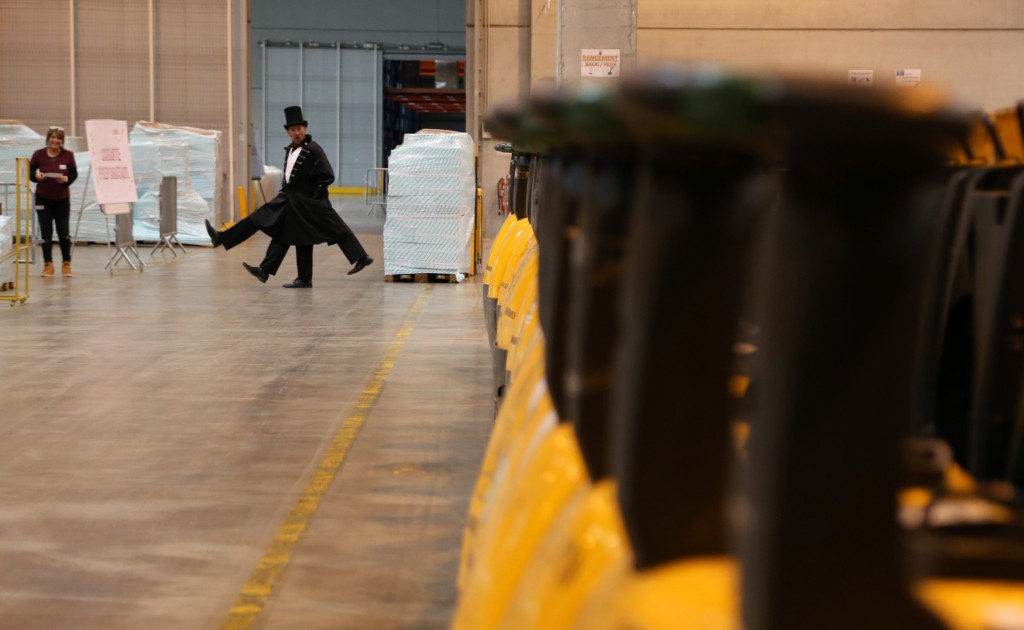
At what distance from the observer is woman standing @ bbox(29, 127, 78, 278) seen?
15.6m

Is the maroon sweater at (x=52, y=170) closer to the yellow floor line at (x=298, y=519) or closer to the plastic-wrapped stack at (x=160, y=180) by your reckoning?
the plastic-wrapped stack at (x=160, y=180)

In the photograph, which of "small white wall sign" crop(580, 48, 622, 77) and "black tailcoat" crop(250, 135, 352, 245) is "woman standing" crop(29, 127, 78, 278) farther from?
"small white wall sign" crop(580, 48, 622, 77)

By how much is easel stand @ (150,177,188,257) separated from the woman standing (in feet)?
7.42

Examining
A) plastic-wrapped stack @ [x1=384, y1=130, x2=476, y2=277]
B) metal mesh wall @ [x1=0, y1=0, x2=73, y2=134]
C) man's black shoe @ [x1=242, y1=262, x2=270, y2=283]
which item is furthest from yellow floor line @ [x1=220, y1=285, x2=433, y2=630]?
metal mesh wall @ [x1=0, y1=0, x2=73, y2=134]

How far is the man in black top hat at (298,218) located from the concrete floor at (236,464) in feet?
7.50

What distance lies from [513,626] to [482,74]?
22.9 meters

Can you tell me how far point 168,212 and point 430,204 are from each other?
567 cm

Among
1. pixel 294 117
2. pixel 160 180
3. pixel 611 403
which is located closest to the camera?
pixel 611 403

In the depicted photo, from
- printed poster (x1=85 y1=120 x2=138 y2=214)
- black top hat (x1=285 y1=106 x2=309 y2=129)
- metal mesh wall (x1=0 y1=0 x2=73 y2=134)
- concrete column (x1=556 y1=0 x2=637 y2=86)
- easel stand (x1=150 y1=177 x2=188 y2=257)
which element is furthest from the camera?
metal mesh wall (x1=0 y1=0 x2=73 y2=134)

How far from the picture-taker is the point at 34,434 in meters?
6.87

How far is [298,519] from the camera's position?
17.4ft

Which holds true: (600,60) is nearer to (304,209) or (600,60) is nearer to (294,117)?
(294,117)

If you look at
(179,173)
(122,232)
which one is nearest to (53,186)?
(122,232)

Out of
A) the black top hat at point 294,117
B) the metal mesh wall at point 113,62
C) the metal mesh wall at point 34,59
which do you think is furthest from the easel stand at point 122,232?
the metal mesh wall at point 34,59
